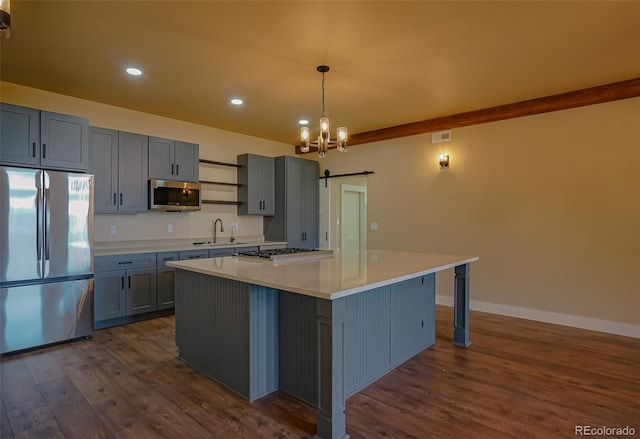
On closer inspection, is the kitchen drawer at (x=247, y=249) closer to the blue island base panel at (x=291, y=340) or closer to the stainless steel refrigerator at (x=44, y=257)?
the stainless steel refrigerator at (x=44, y=257)

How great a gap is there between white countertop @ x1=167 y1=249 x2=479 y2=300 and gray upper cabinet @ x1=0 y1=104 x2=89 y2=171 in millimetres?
1751

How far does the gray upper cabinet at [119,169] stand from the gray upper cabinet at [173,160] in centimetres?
10

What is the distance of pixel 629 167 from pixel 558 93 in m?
1.07

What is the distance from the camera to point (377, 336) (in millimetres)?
2631

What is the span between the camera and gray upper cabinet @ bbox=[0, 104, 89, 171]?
10.2ft

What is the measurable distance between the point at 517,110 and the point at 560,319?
2.53 metres

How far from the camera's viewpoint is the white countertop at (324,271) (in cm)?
187

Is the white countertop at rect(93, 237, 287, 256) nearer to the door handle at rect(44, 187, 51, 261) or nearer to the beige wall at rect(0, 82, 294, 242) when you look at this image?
the beige wall at rect(0, 82, 294, 242)

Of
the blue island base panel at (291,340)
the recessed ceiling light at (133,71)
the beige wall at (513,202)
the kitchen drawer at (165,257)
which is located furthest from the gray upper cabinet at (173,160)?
the blue island base panel at (291,340)

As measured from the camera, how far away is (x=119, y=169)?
418 centimetres

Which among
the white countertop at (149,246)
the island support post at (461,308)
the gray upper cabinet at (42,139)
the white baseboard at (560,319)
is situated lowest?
the white baseboard at (560,319)

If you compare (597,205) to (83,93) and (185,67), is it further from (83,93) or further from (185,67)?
(83,93)
